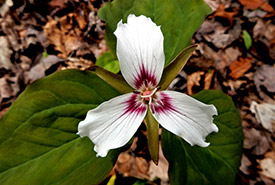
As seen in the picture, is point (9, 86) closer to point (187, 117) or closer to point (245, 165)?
point (187, 117)

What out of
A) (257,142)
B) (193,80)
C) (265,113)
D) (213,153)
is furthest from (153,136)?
(265,113)

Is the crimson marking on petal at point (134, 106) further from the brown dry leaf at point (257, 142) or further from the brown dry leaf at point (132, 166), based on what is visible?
the brown dry leaf at point (257, 142)

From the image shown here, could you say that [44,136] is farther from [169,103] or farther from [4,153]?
[169,103]

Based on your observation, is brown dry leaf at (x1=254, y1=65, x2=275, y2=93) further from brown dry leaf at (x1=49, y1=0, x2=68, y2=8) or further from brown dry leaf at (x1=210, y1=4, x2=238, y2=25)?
brown dry leaf at (x1=49, y1=0, x2=68, y2=8)

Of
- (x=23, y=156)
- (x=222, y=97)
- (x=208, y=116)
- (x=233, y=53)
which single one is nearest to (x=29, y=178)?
(x=23, y=156)

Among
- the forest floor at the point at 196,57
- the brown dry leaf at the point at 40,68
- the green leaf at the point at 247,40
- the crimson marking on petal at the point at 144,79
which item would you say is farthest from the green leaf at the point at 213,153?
the brown dry leaf at the point at 40,68

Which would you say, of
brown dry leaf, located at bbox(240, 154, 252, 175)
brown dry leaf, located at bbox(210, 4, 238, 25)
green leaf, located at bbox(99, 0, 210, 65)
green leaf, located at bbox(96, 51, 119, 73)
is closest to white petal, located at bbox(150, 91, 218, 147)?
green leaf, located at bbox(99, 0, 210, 65)
